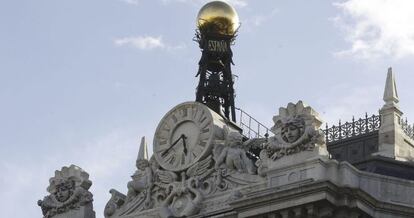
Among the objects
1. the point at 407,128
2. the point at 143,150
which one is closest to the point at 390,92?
the point at 407,128

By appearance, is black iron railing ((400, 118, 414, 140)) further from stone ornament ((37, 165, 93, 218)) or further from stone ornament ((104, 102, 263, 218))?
stone ornament ((37, 165, 93, 218))

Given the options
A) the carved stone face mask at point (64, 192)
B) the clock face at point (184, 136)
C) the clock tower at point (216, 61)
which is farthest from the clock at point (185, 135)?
the clock tower at point (216, 61)

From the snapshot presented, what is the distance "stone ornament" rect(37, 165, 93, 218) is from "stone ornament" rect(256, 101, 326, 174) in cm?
1025

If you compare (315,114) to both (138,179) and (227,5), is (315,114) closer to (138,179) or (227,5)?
(138,179)

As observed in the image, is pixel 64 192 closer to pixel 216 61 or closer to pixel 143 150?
pixel 143 150

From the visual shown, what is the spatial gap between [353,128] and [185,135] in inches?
310

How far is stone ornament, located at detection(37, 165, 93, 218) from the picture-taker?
66.7 m

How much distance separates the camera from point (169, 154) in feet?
210

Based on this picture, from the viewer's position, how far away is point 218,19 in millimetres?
76188

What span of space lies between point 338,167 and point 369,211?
198 centimetres

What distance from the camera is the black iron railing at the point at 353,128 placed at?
6631 cm

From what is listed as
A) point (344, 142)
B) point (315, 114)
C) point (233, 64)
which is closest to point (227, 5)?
Result: point (233, 64)

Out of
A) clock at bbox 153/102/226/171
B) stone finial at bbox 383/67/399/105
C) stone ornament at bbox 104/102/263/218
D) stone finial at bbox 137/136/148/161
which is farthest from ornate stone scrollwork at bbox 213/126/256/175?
stone finial at bbox 383/67/399/105

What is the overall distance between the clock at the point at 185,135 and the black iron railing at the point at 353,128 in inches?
241
